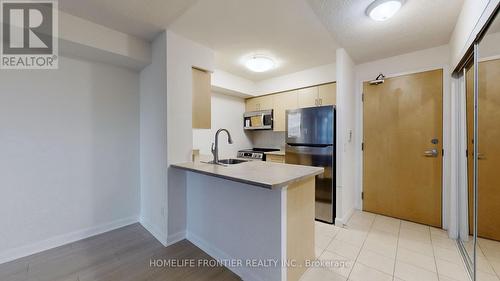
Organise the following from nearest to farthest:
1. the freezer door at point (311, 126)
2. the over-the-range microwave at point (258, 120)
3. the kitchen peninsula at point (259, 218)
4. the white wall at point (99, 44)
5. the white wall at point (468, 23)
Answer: the white wall at point (468, 23)
the kitchen peninsula at point (259, 218)
the white wall at point (99, 44)
the freezer door at point (311, 126)
the over-the-range microwave at point (258, 120)

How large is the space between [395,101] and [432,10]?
50.3 inches

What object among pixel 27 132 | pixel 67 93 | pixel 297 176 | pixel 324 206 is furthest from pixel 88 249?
pixel 324 206

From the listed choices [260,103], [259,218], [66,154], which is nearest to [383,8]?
[259,218]

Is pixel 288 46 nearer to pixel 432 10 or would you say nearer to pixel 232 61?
pixel 232 61

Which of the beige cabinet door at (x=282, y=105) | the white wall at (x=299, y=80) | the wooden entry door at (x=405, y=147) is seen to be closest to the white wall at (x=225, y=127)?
the white wall at (x=299, y=80)

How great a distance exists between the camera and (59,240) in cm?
215

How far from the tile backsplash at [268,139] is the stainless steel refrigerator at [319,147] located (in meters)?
0.98

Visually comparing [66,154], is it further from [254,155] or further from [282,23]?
[282,23]

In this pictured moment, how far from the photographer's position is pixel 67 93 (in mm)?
2219

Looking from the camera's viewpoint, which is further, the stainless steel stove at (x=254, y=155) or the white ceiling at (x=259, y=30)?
the stainless steel stove at (x=254, y=155)

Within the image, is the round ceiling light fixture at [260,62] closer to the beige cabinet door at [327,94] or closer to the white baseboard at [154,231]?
the beige cabinet door at [327,94]

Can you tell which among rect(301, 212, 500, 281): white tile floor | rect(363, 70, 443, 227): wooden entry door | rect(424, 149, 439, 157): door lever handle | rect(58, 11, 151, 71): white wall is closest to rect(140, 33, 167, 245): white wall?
rect(58, 11, 151, 71): white wall

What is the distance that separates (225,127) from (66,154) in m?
2.33

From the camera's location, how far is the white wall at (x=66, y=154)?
193 centimetres
